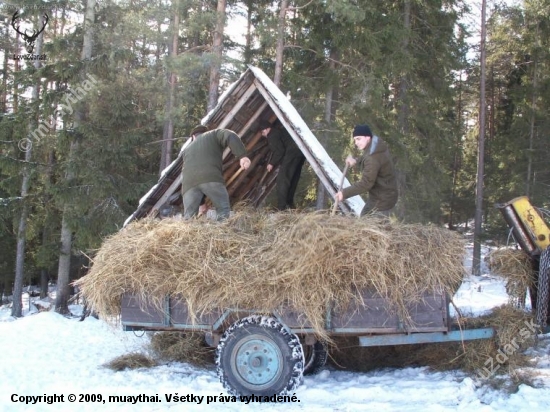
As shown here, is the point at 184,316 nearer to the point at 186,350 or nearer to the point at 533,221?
the point at 186,350

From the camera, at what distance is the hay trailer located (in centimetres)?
459

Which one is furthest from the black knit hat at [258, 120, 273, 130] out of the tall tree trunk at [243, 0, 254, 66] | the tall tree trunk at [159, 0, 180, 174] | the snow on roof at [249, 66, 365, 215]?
the tall tree trunk at [243, 0, 254, 66]

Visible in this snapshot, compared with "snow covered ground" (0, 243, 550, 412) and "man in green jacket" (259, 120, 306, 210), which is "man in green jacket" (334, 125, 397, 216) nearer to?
"snow covered ground" (0, 243, 550, 412)

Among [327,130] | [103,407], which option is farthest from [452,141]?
[103,407]

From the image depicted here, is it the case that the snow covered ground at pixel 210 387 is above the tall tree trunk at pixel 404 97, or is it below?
below

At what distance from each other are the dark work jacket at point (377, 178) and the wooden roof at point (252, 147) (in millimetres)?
342

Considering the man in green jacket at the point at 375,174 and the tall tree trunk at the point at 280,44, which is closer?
the man in green jacket at the point at 375,174

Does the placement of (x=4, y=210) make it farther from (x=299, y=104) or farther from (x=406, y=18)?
(x=406, y=18)

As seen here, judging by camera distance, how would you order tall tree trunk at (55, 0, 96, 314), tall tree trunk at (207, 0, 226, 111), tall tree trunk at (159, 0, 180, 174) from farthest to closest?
tall tree trunk at (55, 0, 96, 314), tall tree trunk at (159, 0, 180, 174), tall tree trunk at (207, 0, 226, 111)

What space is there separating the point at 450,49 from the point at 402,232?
15.6 meters

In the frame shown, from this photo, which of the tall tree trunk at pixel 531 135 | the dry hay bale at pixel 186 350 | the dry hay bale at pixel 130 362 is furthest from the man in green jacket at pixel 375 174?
the tall tree trunk at pixel 531 135

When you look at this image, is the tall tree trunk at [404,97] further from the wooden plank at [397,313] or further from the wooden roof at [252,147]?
the wooden plank at [397,313]

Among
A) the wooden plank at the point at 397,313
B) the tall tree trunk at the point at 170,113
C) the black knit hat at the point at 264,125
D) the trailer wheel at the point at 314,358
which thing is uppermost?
the tall tree trunk at the point at 170,113

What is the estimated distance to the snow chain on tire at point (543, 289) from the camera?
17.5ft
